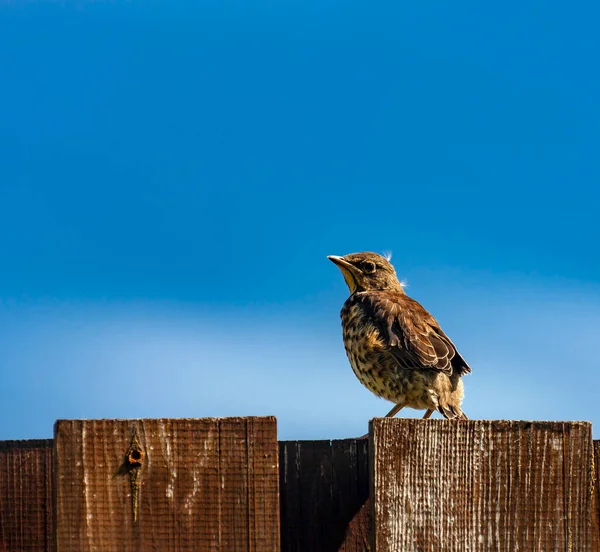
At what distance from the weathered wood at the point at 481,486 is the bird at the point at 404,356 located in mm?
3252

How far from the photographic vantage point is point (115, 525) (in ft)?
10.2

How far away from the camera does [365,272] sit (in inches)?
340

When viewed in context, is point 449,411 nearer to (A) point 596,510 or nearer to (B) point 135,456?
(A) point 596,510

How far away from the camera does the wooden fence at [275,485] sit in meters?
3.10

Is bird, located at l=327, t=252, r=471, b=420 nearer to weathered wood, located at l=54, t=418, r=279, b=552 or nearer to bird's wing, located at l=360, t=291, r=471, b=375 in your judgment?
bird's wing, located at l=360, t=291, r=471, b=375

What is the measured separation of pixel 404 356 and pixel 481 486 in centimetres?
346

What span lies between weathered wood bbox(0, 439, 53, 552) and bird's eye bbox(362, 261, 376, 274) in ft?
15.4

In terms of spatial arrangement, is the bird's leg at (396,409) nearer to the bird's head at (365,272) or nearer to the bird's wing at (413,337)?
the bird's wing at (413,337)

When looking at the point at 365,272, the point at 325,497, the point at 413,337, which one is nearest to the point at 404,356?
the point at 413,337

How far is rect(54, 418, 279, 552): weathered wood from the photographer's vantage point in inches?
122

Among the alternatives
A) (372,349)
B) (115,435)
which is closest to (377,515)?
(115,435)

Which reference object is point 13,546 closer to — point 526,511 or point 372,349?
point 526,511

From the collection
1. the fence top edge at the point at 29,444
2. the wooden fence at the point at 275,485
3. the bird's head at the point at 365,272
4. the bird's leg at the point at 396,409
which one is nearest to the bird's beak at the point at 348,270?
the bird's head at the point at 365,272

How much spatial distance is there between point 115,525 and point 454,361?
429 centimetres
